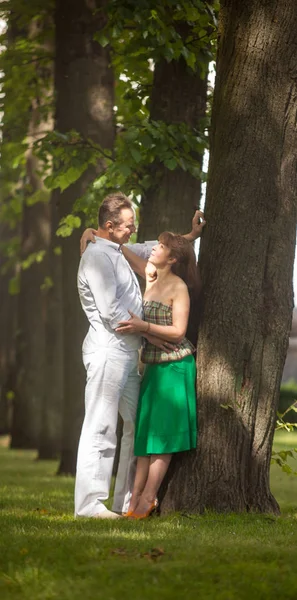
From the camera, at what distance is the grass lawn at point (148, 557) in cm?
636

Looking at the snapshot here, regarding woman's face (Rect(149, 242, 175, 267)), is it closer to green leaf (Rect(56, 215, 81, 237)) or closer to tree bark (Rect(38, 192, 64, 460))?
green leaf (Rect(56, 215, 81, 237))

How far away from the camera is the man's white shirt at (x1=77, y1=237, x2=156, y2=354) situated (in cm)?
955

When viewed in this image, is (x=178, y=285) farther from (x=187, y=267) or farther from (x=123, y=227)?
(x=123, y=227)

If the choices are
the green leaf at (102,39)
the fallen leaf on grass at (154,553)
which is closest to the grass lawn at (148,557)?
the fallen leaf on grass at (154,553)

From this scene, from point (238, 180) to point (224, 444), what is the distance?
2.15 metres

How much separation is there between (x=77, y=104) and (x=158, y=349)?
7724 mm

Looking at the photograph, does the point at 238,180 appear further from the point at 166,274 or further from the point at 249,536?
the point at 249,536

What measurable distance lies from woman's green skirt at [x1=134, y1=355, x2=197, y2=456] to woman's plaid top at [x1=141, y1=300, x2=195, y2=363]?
5cm

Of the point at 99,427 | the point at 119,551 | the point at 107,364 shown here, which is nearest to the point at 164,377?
the point at 107,364

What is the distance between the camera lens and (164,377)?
968 centimetres

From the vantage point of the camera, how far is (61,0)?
672 inches

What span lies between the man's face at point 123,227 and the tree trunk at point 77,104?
21.9 feet

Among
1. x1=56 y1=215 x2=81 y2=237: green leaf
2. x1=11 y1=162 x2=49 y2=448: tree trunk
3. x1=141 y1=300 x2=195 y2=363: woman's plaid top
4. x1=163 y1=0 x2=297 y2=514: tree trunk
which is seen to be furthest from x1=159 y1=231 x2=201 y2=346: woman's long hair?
x1=11 y1=162 x2=49 y2=448: tree trunk

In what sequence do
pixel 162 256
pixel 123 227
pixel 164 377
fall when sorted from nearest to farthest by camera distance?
pixel 164 377 < pixel 123 227 < pixel 162 256
